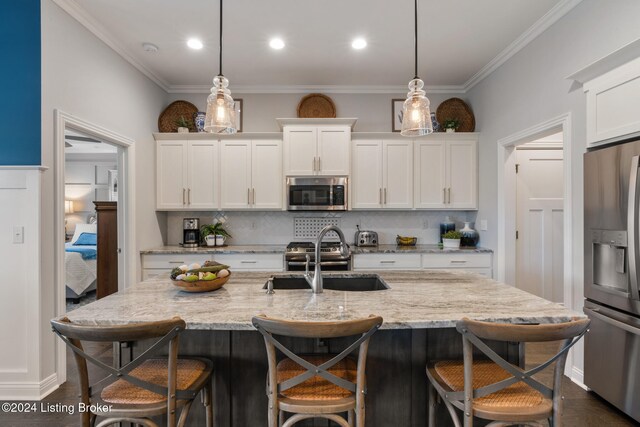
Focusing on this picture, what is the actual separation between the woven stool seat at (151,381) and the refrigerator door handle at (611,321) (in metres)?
2.36

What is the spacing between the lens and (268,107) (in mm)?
4344

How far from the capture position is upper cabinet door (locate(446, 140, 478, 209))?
408 centimetres

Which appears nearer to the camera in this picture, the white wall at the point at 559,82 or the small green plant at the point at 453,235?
the white wall at the point at 559,82

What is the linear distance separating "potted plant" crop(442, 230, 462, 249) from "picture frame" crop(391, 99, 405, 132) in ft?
4.86

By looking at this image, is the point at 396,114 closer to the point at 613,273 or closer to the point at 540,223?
the point at 540,223

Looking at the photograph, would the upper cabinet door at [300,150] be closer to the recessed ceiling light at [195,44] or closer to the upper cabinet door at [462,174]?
the recessed ceiling light at [195,44]

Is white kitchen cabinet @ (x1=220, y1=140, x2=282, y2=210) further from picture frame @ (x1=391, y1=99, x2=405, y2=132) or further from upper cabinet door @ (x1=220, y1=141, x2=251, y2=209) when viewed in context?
picture frame @ (x1=391, y1=99, x2=405, y2=132)

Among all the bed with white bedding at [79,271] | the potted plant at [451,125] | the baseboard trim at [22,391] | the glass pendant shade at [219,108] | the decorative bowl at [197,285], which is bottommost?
the baseboard trim at [22,391]

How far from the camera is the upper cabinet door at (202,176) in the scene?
4.06 meters

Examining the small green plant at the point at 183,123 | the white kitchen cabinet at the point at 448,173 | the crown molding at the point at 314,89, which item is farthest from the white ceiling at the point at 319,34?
the white kitchen cabinet at the point at 448,173

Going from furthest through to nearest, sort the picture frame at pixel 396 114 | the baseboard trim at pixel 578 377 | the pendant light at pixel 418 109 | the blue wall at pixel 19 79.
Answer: the picture frame at pixel 396 114 < the baseboard trim at pixel 578 377 < the blue wall at pixel 19 79 < the pendant light at pixel 418 109

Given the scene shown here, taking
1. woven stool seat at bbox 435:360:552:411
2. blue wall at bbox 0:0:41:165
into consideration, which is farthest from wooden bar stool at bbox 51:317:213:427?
blue wall at bbox 0:0:41:165

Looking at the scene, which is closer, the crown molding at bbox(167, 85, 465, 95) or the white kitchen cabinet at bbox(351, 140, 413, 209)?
the white kitchen cabinet at bbox(351, 140, 413, 209)

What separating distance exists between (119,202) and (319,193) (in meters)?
2.17
